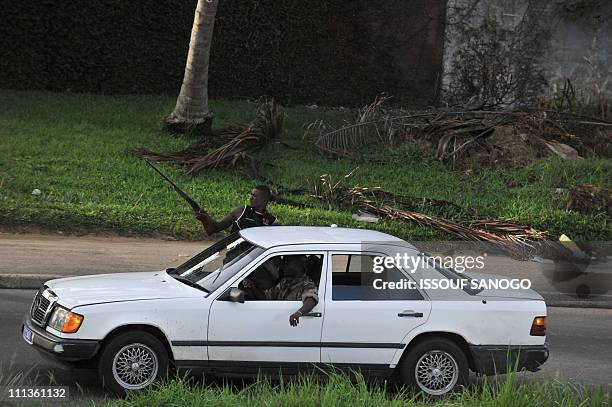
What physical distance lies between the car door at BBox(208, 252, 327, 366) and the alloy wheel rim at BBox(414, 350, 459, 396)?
35.8 inches

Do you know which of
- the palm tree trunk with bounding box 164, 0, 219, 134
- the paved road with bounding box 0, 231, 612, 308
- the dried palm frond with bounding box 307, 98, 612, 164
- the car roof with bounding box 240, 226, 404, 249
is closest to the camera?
the car roof with bounding box 240, 226, 404, 249

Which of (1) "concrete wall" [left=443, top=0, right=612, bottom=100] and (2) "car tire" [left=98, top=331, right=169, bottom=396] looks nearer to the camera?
(2) "car tire" [left=98, top=331, right=169, bottom=396]

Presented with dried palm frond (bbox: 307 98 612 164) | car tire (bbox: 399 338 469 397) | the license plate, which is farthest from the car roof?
dried palm frond (bbox: 307 98 612 164)

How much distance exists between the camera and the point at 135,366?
7.65m

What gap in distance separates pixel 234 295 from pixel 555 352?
416 centimetres

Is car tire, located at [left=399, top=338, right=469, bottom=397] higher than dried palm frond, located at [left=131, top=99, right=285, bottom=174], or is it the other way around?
dried palm frond, located at [left=131, top=99, right=285, bottom=174]

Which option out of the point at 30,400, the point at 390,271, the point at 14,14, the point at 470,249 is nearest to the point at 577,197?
the point at 470,249

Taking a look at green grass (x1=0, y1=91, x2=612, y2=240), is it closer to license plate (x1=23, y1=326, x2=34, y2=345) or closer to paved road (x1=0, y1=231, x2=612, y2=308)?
paved road (x1=0, y1=231, x2=612, y2=308)

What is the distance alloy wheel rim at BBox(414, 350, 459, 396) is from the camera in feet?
26.8

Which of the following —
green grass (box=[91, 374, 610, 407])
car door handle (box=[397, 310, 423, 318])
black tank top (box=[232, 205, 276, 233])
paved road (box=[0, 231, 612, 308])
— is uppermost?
black tank top (box=[232, 205, 276, 233])

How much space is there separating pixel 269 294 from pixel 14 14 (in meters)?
15.4

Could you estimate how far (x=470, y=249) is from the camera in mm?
14805

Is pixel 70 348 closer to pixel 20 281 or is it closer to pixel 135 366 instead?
pixel 135 366

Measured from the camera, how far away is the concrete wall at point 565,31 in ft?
77.0
